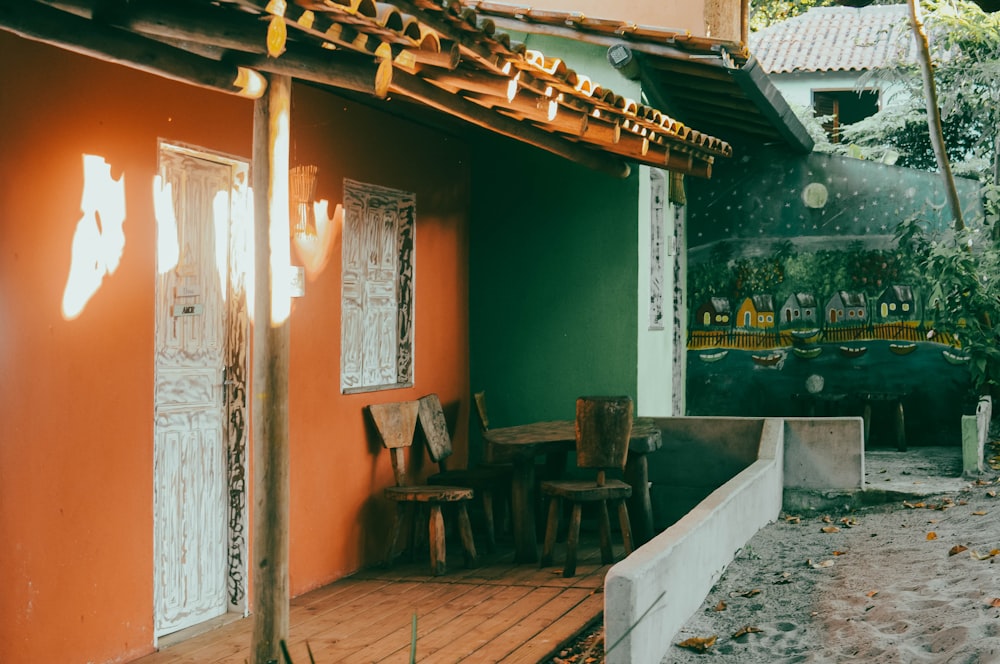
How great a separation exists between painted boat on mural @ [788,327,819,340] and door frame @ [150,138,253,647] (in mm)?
7388

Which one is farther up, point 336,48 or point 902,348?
point 336,48

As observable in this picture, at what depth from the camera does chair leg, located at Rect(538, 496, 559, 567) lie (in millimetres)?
6828

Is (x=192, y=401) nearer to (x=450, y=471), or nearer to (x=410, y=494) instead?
(x=410, y=494)

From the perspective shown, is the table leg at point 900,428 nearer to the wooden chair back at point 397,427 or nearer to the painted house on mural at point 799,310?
the painted house on mural at point 799,310

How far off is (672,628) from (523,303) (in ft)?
12.9

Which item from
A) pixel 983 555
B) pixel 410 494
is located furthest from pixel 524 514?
pixel 983 555

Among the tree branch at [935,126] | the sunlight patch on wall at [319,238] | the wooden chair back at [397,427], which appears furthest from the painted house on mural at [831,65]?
the sunlight patch on wall at [319,238]

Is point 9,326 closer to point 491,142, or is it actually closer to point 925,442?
point 491,142

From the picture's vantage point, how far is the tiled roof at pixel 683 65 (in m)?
7.79

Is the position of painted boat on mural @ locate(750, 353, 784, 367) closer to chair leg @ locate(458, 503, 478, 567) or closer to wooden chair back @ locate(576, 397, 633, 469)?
wooden chair back @ locate(576, 397, 633, 469)

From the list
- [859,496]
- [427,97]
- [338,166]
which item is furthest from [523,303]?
[427,97]

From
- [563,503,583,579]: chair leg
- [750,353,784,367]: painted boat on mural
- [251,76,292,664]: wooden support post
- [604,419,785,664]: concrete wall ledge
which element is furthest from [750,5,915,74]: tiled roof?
[251,76,292,664]: wooden support post

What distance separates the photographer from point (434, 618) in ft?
18.7

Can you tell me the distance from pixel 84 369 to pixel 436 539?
2.74 metres
